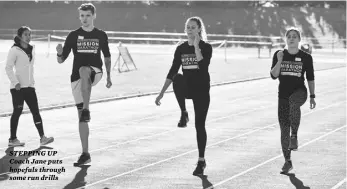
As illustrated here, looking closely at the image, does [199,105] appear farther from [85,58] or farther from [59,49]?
[59,49]

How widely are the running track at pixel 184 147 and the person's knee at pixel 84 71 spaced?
3.90 feet

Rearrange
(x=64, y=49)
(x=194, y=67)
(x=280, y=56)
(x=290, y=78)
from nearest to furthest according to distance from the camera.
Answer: (x=194, y=67) < (x=280, y=56) < (x=290, y=78) < (x=64, y=49)

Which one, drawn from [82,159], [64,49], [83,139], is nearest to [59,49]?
[64,49]

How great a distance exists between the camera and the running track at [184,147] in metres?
10.3

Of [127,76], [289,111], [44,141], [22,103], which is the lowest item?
[127,76]

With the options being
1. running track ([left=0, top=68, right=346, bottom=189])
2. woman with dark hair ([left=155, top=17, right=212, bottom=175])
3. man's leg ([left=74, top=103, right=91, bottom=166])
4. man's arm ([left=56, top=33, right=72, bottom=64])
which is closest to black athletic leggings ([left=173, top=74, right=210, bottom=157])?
woman with dark hair ([left=155, top=17, right=212, bottom=175])

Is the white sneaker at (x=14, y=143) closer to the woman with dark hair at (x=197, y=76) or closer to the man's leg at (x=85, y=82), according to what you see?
the man's leg at (x=85, y=82)

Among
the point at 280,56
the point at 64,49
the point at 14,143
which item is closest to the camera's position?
the point at 280,56

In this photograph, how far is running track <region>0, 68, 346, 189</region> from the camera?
10.3m

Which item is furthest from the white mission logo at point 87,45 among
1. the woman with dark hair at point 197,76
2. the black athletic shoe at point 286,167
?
the black athletic shoe at point 286,167

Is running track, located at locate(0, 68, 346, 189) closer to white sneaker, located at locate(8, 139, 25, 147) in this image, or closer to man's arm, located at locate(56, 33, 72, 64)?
white sneaker, located at locate(8, 139, 25, 147)

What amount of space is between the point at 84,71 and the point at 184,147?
2.89 m

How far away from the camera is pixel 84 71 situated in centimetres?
1123

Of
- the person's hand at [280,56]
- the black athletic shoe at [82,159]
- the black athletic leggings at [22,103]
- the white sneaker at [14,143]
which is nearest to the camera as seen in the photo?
the person's hand at [280,56]
